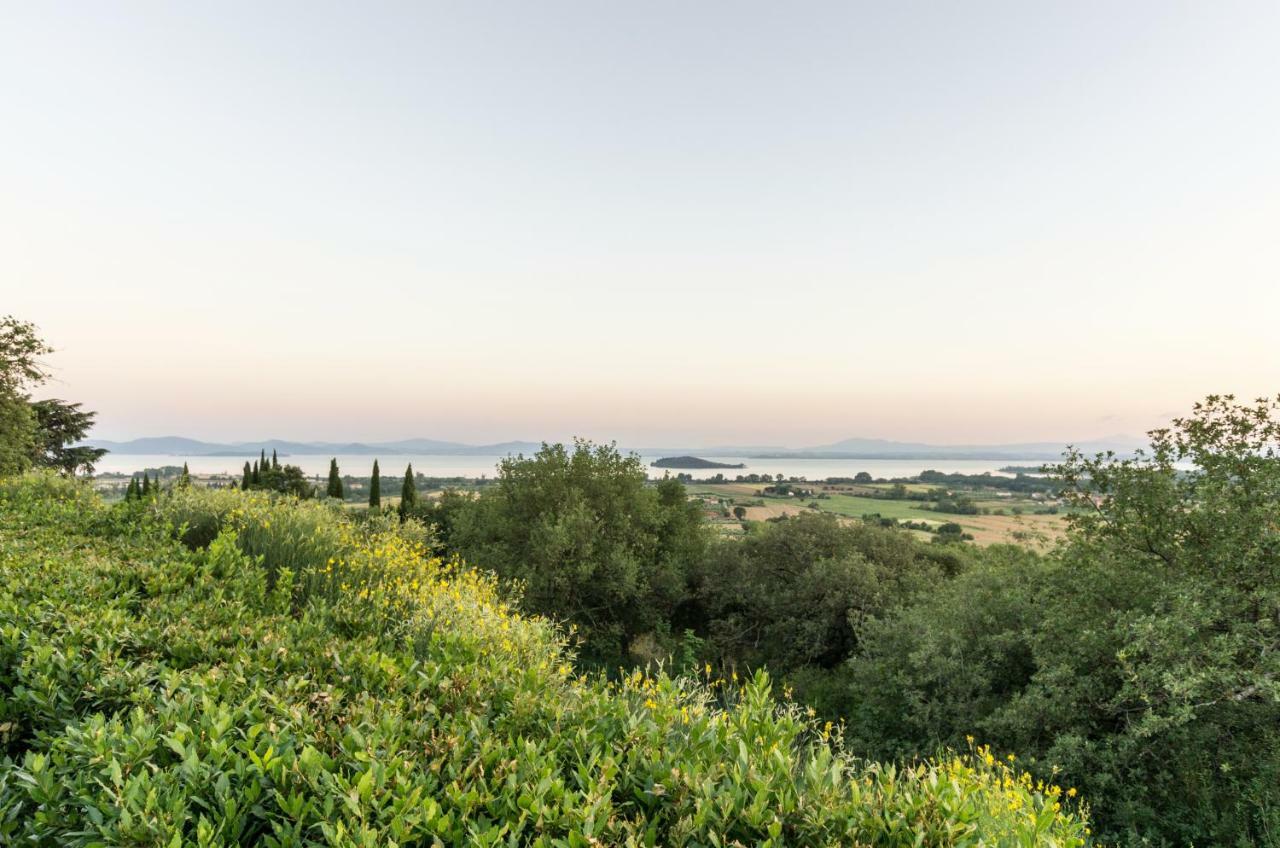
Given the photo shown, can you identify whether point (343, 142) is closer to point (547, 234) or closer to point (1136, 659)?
point (547, 234)

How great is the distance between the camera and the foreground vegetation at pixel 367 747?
211 cm

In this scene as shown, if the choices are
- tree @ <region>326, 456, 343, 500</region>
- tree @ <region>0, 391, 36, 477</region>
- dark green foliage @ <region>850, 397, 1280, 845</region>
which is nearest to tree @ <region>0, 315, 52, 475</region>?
tree @ <region>0, 391, 36, 477</region>

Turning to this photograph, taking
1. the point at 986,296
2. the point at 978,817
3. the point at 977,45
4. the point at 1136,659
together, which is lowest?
the point at 1136,659

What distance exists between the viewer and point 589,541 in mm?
17062

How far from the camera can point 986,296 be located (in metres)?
24.7

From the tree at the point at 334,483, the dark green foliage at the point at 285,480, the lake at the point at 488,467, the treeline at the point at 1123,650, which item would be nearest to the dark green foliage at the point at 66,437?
the lake at the point at 488,467

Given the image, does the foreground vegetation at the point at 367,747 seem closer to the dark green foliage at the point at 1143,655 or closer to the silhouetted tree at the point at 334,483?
the dark green foliage at the point at 1143,655

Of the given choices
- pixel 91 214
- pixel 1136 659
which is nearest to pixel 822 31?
pixel 1136 659

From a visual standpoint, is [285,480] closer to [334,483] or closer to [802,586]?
[334,483]

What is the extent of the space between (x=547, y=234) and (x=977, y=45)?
59.9 feet

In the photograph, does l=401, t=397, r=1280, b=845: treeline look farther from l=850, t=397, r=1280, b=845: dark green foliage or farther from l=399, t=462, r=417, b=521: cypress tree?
l=399, t=462, r=417, b=521: cypress tree

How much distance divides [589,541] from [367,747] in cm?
1481

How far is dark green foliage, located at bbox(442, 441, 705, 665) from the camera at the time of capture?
16781 mm

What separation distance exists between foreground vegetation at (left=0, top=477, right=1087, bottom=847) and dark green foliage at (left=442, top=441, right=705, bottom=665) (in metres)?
11.8
